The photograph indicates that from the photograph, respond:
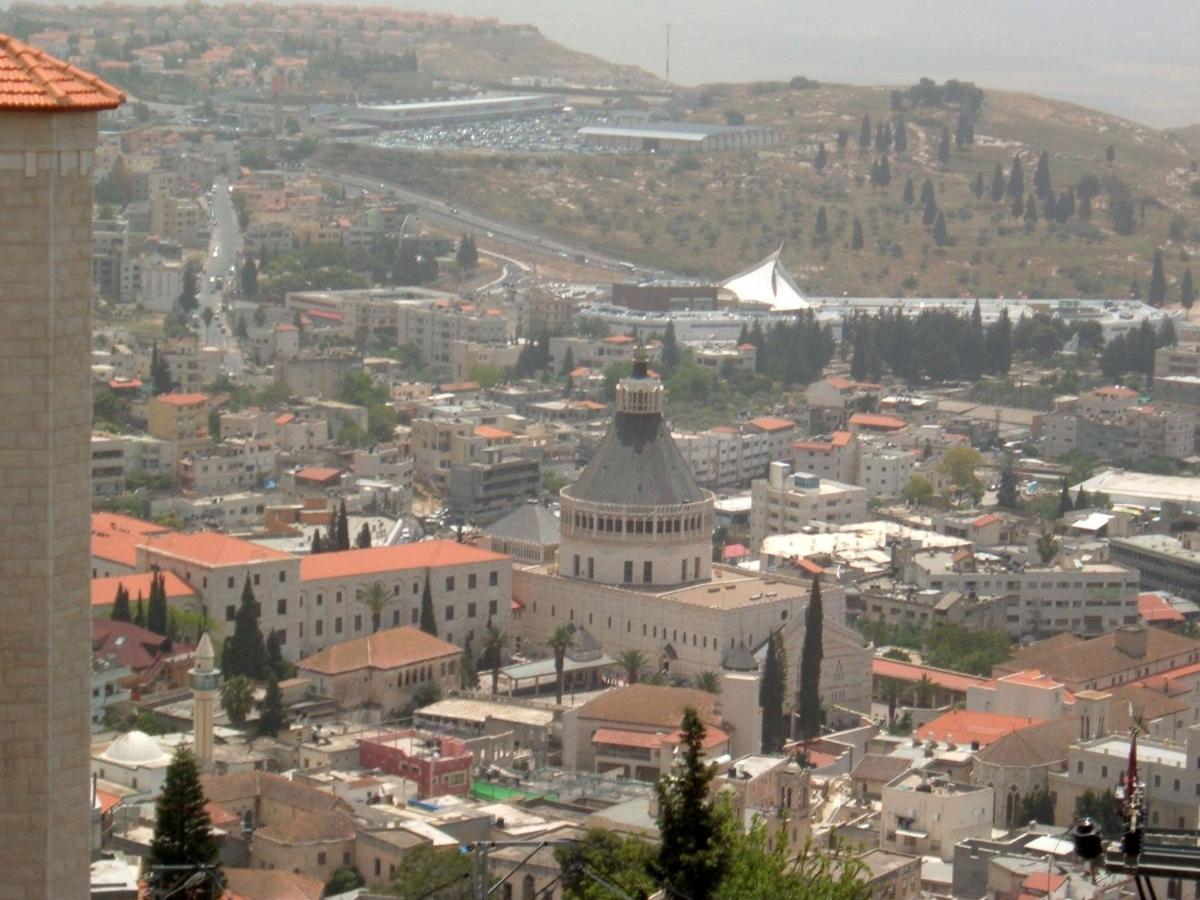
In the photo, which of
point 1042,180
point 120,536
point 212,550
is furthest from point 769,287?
point 212,550

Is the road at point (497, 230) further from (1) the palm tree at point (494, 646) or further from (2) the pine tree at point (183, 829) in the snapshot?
(2) the pine tree at point (183, 829)

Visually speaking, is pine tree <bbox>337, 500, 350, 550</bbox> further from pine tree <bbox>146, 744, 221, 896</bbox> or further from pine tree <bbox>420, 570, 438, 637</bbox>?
pine tree <bbox>146, 744, 221, 896</bbox>

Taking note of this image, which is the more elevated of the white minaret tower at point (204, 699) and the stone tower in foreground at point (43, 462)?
the stone tower in foreground at point (43, 462)

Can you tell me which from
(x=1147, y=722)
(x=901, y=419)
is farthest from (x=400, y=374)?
(x=1147, y=722)

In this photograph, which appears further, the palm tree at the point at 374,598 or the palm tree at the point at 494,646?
the palm tree at the point at 374,598

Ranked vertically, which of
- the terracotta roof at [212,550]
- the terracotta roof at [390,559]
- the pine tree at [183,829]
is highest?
the pine tree at [183,829]

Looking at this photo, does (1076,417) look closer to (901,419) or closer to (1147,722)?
(901,419)

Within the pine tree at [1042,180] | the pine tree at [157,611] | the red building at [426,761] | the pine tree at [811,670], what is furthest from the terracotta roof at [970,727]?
the pine tree at [1042,180]
